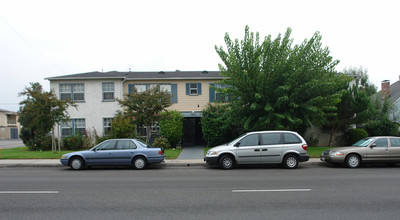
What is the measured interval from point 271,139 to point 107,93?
14505mm

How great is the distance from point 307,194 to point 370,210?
153 centimetres

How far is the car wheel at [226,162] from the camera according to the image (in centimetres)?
1125

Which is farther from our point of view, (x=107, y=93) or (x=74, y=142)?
(x=107, y=93)

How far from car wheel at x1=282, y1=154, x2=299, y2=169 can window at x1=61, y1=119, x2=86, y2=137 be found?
53.2 ft

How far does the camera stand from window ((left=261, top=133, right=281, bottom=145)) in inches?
447

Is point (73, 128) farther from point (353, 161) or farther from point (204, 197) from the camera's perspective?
point (353, 161)

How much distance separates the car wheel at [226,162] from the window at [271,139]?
1.59m

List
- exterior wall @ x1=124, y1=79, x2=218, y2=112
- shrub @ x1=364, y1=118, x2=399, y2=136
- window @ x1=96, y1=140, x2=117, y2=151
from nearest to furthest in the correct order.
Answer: window @ x1=96, y1=140, x2=117, y2=151 → shrub @ x1=364, y1=118, x2=399, y2=136 → exterior wall @ x1=124, y1=79, x2=218, y2=112

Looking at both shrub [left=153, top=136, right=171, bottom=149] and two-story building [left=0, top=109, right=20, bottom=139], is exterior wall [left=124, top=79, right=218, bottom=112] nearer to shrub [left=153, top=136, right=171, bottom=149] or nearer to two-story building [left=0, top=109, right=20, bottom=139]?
shrub [left=153, top=136, right=171, bottom=149]

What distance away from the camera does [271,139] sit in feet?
37.5

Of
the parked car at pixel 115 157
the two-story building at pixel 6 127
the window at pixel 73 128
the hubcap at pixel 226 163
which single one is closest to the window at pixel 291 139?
the hubcap at pixel 226 163

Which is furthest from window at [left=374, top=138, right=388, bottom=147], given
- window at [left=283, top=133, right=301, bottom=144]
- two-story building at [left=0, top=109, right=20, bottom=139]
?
two-story building at [left=0, top=109, right=20, bottom=139]

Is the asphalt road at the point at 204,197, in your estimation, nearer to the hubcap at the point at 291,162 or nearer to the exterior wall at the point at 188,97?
the hubcap at the point at 291,162

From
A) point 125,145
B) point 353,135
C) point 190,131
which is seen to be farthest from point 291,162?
point 190,131
